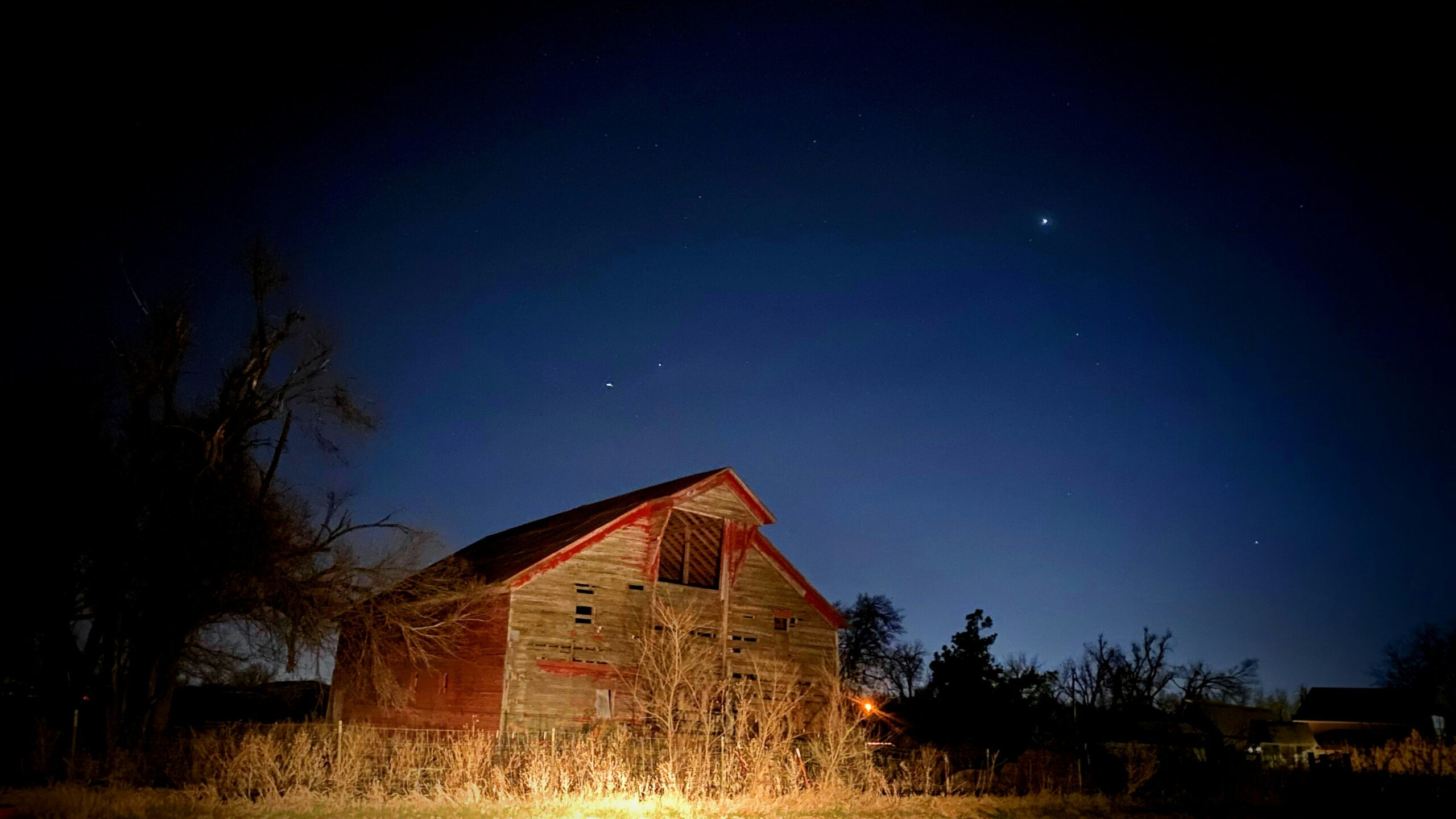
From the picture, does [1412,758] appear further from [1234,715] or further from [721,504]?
[1234,715]

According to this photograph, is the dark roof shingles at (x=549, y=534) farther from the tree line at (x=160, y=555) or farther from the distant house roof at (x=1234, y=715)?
the distant house roof at (x=1234, y=715)

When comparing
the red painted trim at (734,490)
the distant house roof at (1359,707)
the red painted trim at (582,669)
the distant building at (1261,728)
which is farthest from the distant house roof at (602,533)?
the distant house roof at (1359,707)

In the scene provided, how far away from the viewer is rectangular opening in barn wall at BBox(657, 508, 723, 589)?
29.8 m

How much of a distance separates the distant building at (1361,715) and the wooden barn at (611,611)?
49.7 metres

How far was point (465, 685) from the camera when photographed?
88.8 feet

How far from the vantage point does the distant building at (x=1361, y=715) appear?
63.0 meters

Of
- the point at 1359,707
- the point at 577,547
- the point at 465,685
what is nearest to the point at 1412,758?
the point at 577,547

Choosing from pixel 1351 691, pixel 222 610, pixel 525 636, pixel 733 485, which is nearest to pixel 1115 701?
pixel 1351 691

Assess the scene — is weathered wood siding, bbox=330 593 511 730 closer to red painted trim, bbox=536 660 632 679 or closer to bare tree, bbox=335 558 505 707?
bare tree, bbox=335 558 505 707

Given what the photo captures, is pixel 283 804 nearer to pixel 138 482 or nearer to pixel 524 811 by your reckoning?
pixel 524 811

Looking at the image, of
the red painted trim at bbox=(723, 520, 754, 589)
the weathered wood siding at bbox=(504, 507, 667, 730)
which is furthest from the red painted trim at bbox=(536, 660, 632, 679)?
the red painted trim at bbox=(723, 520, 754, 589)

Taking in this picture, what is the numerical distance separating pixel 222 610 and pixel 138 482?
390 centimetres

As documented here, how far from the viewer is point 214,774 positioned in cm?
1669

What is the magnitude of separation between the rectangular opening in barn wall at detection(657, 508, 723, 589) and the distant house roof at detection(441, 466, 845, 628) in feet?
3.43
